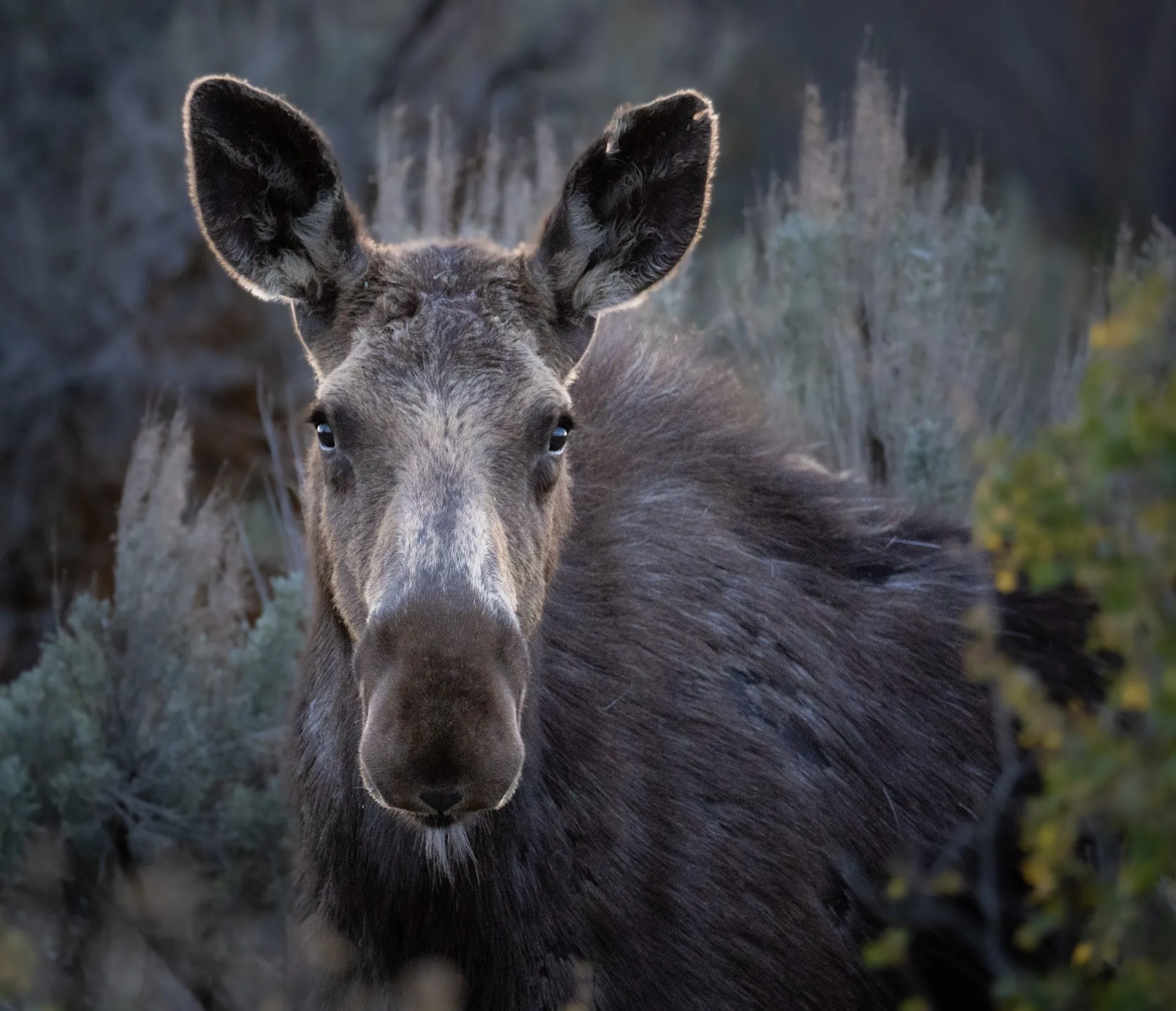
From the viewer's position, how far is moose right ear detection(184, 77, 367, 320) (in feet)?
11.8

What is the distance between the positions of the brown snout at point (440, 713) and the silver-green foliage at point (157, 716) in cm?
282

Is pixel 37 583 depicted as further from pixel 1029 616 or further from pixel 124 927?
pixel 1029 616

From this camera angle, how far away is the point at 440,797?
112 inches

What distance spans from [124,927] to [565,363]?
302 cm

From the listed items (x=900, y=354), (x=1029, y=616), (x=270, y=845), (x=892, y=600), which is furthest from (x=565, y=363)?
(x=900, y=354)

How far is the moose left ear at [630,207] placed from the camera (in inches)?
147

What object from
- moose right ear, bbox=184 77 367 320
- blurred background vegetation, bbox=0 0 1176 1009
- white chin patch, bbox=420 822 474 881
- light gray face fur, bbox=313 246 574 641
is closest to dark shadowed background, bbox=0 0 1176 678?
blurred background vegetation, bbox=0 0 1176 1009

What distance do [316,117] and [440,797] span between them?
8.70 m

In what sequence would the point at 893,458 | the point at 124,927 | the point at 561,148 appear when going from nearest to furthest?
1. the point at 124,927
2. the point at 893,458
3. the point at 561,148

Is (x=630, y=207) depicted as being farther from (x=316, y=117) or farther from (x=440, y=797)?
(x=316, y=117)

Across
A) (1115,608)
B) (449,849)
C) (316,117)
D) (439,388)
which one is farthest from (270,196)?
(316,117)

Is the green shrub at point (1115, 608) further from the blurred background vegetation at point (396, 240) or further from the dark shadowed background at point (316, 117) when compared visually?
the dark shadowed background at point (316, 117)

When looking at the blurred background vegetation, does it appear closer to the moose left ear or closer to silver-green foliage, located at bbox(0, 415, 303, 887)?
silver-green foliage, located at bbox(0, 415, 303, 887)

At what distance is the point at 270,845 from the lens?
18.5 ft
